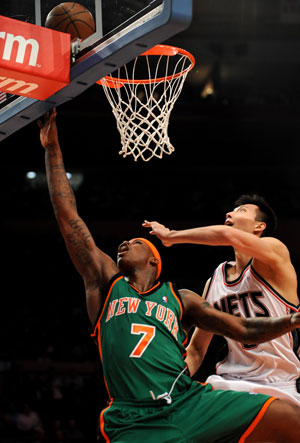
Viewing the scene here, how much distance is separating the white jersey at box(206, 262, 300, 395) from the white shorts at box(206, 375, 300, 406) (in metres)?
0.02

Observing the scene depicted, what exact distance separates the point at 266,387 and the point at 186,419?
68 centimetres

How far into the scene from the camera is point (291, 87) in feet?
48.7

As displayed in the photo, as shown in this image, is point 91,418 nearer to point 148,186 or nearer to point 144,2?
point 148,186

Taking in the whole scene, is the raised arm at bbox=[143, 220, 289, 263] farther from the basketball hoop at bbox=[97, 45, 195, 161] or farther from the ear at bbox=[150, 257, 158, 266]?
the basketball hoop at bbox=[97, 45, 195, 161]

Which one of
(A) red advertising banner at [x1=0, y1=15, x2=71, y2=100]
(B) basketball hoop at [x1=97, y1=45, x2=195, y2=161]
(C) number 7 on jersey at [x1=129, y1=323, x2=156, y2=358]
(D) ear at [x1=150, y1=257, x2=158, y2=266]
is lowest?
(C) number 7 on jersey at [x1=129, y1=323, x2=156, y2=358]

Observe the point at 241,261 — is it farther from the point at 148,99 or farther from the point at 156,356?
the point at 148,99

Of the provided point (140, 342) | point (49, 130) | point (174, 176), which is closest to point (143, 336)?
point (140, 342)

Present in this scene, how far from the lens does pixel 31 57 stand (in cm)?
346

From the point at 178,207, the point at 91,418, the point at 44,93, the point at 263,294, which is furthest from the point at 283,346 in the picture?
the point at 178,207

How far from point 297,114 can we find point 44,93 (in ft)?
35.7

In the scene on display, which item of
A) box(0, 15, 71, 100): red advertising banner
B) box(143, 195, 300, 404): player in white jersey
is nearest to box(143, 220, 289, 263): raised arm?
box(143, 195, 300, 404): player in white jersey

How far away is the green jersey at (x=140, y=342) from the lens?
338 cm

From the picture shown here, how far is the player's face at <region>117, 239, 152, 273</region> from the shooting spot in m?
3.83

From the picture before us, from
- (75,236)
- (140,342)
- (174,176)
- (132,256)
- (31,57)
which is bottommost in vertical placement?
(174,176)
